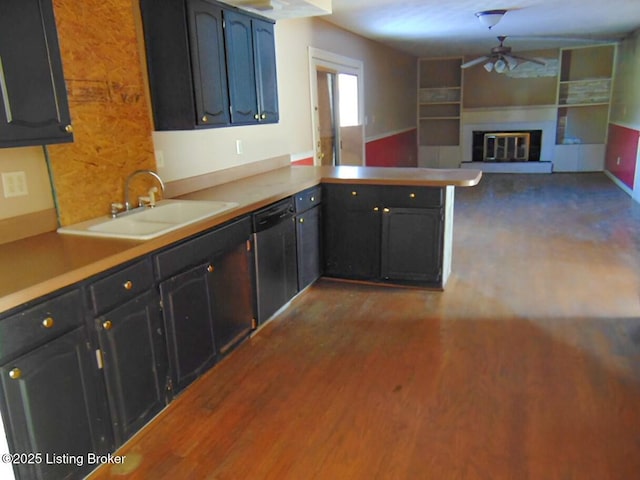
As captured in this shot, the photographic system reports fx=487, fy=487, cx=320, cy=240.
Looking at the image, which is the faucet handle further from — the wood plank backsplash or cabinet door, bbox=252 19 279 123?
cabinet door, bbox=252 19 279 123

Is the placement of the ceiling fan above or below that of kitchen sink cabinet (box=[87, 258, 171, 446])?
above

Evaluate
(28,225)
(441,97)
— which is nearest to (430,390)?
(28,225)

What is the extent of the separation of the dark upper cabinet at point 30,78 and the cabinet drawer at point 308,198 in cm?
168

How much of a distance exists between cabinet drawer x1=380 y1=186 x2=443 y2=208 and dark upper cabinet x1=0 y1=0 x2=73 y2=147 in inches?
87.9

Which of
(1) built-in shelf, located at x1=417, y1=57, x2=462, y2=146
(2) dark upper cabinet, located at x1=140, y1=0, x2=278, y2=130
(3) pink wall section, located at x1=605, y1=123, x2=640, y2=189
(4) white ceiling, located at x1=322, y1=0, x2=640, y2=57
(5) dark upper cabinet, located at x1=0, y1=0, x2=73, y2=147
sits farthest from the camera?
(1) built-in shelf, located at x1=417, y1=57, x2=462, y2=146

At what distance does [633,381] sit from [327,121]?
13.1 ft

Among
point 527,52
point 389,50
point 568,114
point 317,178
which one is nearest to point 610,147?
point 568,114

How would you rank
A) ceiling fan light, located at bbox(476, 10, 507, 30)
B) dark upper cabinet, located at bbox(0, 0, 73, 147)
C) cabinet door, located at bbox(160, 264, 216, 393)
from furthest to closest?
ceiling fan light, located at bbox(476, 10, 507, 30)
cabinet door, located at bbox(160, 264, 216, 393)
dark upper cabinet, located at bbox(0, 0, 73, 147)

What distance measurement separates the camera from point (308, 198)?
3.53m

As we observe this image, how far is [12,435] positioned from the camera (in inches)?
60.7

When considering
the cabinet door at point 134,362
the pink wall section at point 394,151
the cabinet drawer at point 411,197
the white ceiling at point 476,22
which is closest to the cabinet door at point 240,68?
the cabinet drawer at point 411,197

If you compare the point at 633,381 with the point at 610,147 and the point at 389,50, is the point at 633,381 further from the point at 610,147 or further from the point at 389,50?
the point at 610,147

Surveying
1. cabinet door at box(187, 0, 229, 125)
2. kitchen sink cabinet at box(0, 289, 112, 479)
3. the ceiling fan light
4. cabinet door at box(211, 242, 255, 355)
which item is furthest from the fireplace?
kitchen sink cabinet at box(0, 289, 112, 479)

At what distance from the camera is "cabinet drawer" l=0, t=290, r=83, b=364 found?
4.88 ft
